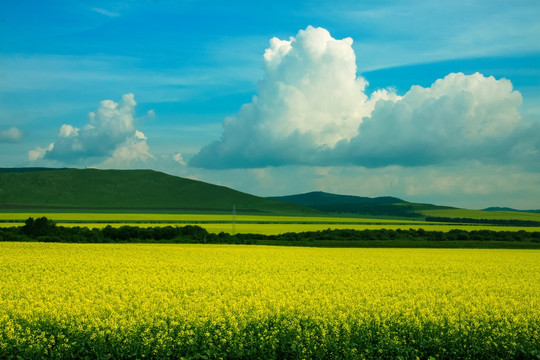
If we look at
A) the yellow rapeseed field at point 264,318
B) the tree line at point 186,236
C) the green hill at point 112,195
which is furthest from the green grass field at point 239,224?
the green hill at point 112,195

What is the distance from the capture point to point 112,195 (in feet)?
609

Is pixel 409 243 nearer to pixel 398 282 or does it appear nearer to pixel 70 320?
pixel 398 282

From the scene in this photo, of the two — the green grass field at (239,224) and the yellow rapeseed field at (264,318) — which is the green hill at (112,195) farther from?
the yellow rapeseed field at (264,318)

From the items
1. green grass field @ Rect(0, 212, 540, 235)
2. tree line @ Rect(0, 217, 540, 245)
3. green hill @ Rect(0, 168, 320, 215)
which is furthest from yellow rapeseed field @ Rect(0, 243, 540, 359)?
green hill @ Rect(0, 168, 320, 215)

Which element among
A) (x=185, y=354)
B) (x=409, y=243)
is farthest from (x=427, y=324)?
(x=409, y=243)

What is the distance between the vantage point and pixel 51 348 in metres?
12.4

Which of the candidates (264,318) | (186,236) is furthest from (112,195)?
(264,318)

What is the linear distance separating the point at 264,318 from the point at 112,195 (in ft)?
597

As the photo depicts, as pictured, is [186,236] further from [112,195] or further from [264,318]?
[112,195]

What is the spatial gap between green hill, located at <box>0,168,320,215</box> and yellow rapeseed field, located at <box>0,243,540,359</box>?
477 ft

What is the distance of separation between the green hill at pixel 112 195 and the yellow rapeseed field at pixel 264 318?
14547cm

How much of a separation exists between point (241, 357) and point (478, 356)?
6.24 metres

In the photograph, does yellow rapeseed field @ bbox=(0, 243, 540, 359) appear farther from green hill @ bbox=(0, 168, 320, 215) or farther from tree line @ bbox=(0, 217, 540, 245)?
green hill @ bbox=(0, 168, 320, 215)

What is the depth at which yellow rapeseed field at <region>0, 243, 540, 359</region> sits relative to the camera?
1237 cm
